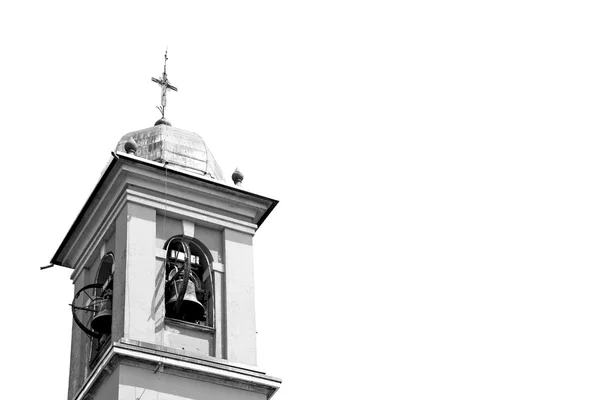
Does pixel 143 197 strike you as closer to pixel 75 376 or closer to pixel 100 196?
pixel 100 196

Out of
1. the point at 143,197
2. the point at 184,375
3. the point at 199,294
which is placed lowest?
the point at 184,375

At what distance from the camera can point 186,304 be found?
2223 centimetres

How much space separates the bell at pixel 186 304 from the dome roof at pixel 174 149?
2.39m

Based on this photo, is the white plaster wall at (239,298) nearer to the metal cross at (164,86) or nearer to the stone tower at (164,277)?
the stone tower at (164,277)

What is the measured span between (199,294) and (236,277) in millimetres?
691

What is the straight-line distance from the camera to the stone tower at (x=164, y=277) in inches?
833

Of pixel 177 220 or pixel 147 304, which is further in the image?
pixel 177 220

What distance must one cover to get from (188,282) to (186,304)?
38 cm

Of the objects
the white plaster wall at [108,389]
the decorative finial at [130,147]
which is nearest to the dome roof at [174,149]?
the decorative finial at [130,147]

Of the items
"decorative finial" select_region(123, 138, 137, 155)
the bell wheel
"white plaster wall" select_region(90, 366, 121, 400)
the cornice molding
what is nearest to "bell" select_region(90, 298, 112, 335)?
the bell wheel

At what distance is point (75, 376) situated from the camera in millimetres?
23125

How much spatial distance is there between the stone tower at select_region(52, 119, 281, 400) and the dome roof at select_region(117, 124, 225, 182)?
0.02 meters

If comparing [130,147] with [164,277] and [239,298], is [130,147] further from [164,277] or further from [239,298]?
[239,298]

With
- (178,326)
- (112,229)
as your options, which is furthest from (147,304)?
(112,229)
